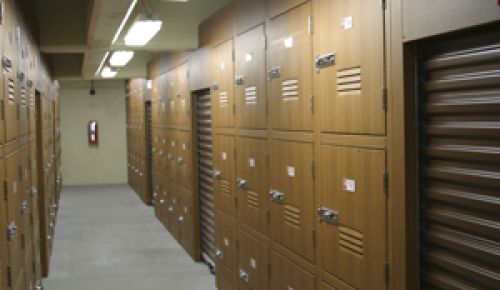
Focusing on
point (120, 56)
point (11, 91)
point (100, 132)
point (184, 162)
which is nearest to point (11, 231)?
point (11, 91)

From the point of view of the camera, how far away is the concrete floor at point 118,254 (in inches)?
263

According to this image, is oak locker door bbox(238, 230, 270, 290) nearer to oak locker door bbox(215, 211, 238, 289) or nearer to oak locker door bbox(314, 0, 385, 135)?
oak locker door bbox(215, 211, 238, 289)

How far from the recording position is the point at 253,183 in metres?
4.92

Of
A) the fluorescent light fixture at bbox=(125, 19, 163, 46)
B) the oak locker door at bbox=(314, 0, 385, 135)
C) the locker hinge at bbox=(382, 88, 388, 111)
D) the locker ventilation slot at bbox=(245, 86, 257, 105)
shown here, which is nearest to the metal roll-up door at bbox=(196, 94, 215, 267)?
the fluorescent light fixture at bbox=(125, 19, 163, 46)

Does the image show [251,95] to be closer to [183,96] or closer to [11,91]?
[11,91]

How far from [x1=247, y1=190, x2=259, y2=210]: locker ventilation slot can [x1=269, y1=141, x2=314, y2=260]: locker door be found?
14.6 inches

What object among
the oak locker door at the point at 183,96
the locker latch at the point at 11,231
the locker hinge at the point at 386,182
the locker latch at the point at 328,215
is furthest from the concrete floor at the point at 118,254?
the locker hinge at the point at 386,182

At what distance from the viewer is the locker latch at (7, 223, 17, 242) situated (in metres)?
3.50

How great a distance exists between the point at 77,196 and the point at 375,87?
12.5 m

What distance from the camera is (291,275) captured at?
409 centimetres

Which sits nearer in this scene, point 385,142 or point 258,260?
point 385,142

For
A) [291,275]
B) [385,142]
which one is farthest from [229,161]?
[385,142]

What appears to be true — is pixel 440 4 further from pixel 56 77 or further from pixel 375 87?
pixel 56 77

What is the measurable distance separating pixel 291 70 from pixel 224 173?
2.13 m
